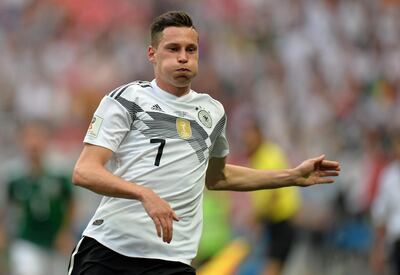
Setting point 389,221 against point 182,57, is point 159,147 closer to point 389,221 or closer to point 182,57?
point 182,57

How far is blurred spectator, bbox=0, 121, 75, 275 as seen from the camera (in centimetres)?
1362

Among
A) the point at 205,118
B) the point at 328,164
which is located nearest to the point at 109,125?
the point at 205,118

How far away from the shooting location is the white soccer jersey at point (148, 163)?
7.36m

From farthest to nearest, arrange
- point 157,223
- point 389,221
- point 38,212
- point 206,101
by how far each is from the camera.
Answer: point 38,212 < point 389,221 < point 206,101 < point 157,223

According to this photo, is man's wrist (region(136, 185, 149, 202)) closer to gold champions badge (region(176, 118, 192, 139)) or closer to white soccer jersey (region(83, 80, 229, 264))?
white soccer jersey (region(83, 80, 229, 264))

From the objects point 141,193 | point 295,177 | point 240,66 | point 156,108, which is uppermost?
point 240,66

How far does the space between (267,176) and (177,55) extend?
1.15 metres

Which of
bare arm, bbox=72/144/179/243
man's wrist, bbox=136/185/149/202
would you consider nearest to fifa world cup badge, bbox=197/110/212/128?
bare arm, bbox=72/144/179/243

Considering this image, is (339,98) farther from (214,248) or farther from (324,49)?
(214,248)

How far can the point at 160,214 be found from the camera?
22.0ft

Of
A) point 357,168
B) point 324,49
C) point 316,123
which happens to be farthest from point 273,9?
point 357,168

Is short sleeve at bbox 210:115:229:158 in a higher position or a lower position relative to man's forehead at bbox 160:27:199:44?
lower

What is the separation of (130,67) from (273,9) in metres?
2.50

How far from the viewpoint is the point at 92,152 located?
7.20m
